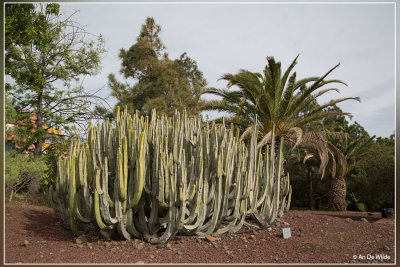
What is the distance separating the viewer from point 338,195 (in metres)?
16.5

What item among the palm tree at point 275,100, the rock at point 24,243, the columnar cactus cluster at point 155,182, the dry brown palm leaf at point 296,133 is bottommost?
the rock at point 24,243

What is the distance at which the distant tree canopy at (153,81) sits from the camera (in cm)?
1680

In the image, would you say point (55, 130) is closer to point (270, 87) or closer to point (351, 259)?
point (270, 87)

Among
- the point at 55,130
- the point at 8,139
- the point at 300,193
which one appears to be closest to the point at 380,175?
the point at 300,193

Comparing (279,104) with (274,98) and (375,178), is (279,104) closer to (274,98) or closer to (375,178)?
(274,98)

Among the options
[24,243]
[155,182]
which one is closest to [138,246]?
[155,182]

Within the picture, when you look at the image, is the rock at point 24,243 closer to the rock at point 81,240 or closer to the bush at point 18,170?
the rock at point 81,240

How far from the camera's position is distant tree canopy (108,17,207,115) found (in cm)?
1680

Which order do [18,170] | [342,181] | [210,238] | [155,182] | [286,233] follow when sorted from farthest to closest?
[342,181] → [18,170] → [286,233] → [210,238] → [155,182]

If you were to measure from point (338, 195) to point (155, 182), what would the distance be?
44.2ft

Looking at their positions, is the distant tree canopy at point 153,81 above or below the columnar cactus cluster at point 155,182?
above

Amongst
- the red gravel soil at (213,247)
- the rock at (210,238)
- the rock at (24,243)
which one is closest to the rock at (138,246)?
the red gravel soil at (213,247)

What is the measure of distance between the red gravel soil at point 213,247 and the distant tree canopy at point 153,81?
32.6ft

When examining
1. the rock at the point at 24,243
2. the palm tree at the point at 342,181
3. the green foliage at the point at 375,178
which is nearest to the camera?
the rock at the point at 24,243
